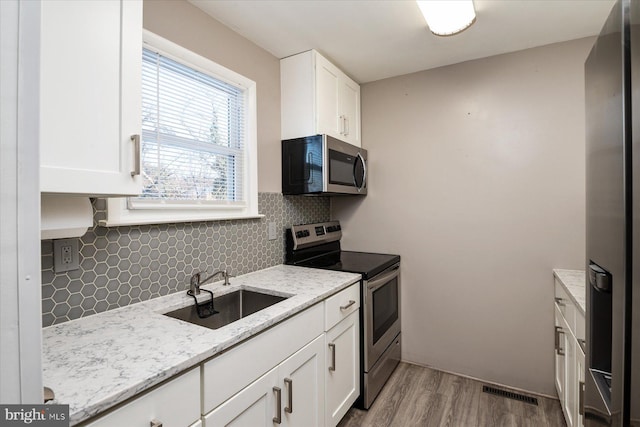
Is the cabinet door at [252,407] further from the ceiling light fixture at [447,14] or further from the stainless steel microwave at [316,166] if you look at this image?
the ceiling light fixture at [447,14]

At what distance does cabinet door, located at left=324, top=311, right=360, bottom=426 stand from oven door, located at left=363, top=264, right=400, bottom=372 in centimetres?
9

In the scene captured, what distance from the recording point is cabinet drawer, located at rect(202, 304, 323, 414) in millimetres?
984

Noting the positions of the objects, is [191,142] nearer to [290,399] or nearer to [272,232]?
[272,232]

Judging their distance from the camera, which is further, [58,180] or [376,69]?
[376,69]

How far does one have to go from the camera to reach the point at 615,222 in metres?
0.72

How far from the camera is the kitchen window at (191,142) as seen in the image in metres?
1.46

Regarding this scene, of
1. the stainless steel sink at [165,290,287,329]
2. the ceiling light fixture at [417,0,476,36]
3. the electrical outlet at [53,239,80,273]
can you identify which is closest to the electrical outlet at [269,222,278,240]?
the stainless steel sink at [165,290,287,329]

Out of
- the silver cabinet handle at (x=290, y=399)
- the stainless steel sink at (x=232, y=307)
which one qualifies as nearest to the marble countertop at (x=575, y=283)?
the silver cabinet handle at (x=290, y=399)

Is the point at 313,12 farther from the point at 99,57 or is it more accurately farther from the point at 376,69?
the point at 99,57

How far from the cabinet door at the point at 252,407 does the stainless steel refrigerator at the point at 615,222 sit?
3.40 feet

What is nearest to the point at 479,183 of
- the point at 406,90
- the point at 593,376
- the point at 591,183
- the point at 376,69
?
the point at 406,90

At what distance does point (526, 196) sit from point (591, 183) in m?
1.42

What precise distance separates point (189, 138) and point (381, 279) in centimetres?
154

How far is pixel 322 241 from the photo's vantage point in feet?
8.42
